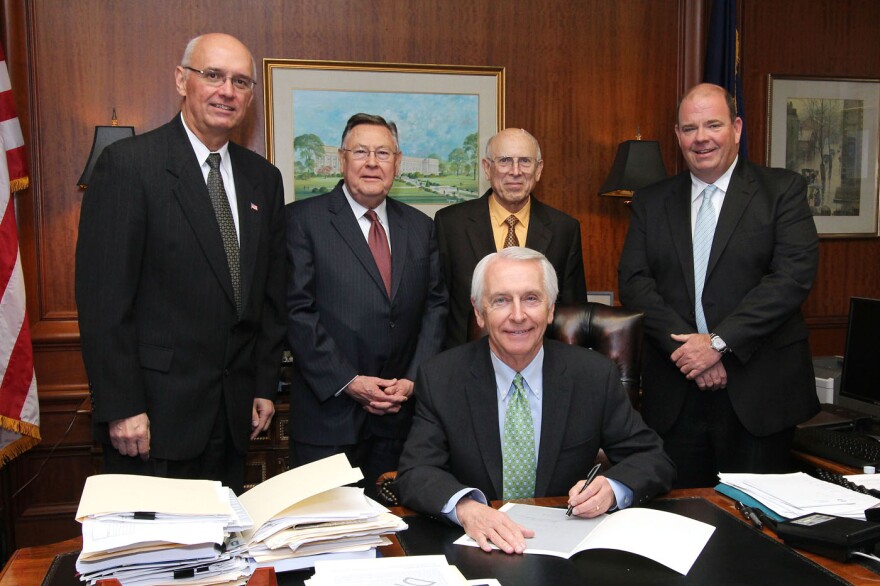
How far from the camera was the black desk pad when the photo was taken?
146cm

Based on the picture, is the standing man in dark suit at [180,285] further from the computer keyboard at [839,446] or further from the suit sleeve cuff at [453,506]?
the computer keyboard at [839,446]

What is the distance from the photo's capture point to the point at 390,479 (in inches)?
87.0

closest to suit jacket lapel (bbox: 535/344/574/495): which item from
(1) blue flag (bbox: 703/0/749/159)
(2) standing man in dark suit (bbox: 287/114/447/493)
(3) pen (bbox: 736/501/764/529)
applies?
(3) pen (bbox: 736/501/764/529)

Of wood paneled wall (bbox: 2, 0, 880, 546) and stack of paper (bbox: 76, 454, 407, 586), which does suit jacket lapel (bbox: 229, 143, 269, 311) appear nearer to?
stack of paper (bbox: 76, 454, 407, 586)

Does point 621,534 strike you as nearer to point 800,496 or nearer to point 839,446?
point 800,496

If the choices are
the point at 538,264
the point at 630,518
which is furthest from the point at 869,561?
the point at 538,264

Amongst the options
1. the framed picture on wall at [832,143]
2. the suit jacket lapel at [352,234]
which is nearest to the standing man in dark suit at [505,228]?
the suit jacket lapel at [352,234]

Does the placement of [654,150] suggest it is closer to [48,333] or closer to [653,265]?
[653,265]

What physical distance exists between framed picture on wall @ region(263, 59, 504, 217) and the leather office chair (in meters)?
1.86

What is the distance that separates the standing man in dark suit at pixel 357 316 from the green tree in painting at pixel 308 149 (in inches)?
44.4

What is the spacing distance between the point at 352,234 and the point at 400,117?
1.50m

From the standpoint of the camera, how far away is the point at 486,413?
2.10 meters

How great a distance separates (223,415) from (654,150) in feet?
8.71

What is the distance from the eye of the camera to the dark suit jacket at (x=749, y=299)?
2758 millimetres
